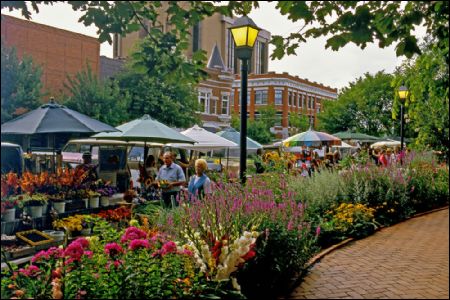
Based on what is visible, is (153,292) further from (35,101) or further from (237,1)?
(35,101)

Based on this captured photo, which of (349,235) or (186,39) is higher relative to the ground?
(186,39)

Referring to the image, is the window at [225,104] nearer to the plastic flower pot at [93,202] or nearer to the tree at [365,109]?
the tree at [365,109]

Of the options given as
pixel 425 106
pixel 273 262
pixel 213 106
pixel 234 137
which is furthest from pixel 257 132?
pixel 273 262

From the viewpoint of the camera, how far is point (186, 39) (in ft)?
13.1

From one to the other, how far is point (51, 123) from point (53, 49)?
27720 millimetres

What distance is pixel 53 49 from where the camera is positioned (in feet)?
116

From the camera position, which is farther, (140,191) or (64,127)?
(140,191)

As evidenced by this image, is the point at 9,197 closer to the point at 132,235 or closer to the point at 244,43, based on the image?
the point at 132,235

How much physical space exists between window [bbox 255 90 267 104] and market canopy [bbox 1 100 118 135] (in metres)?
57.8

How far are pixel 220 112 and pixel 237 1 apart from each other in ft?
161

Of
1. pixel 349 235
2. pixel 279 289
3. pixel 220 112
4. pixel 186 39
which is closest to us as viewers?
pixel 186 39

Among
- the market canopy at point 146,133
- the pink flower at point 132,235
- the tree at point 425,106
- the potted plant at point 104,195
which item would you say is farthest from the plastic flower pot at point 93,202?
the tree at point 425,106

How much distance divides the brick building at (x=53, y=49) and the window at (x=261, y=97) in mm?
33087

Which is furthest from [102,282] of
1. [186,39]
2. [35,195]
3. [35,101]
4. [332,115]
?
[332,115]
